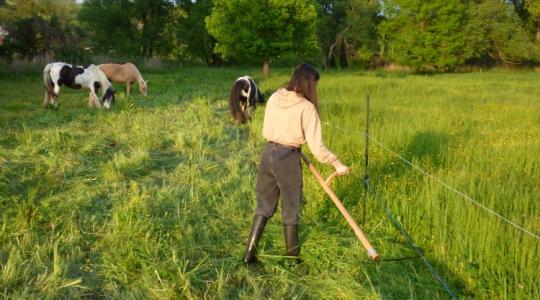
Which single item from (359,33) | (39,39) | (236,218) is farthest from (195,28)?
(236,218)

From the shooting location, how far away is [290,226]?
3.23 m

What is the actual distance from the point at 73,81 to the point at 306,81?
29.2 feet

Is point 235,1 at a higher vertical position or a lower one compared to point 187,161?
higher

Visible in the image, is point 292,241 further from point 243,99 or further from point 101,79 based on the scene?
point 101,79

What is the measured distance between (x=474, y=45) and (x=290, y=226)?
31.6m

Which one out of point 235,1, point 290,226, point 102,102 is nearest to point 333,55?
point 235,1

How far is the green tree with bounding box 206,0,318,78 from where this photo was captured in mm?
18250

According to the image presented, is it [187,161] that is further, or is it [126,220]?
[187,161]

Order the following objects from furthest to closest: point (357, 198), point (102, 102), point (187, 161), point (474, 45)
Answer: point (474, 45)
point (102, 102)
point (187, 161)
point (357, 198)

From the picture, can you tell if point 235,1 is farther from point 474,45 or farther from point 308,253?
point 474,45

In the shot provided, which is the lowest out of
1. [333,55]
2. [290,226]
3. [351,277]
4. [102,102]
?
[351,277]

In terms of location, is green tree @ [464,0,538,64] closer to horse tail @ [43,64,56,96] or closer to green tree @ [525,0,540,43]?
green tree @ [525,0,540,43]

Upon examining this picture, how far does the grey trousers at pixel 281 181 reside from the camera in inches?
122

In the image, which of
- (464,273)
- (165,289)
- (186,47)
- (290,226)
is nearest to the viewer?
(165,289)
